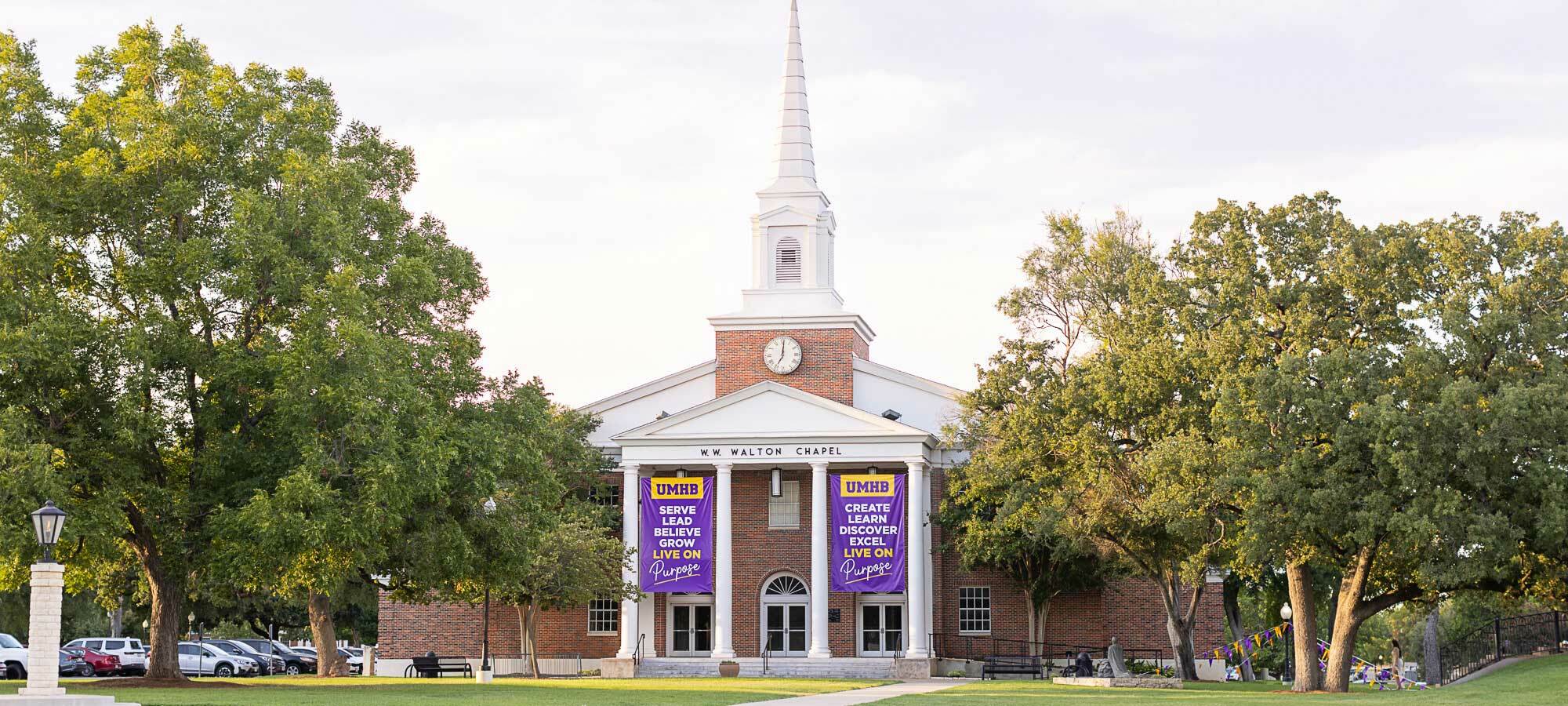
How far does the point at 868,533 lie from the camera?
163ft

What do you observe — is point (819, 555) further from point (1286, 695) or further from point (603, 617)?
point (1286, 695)

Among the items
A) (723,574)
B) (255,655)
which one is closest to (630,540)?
(723,574)

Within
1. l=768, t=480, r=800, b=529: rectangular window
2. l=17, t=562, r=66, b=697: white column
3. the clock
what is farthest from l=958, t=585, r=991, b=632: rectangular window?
l=17, t=562, r=66, b=697: white column

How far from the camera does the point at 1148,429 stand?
3741 cm

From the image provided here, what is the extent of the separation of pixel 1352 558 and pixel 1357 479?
3.33m

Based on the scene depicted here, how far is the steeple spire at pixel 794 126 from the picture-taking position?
55.7 m

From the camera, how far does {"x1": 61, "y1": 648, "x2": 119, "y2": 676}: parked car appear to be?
50359mm

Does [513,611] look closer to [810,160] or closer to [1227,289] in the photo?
[810,160]

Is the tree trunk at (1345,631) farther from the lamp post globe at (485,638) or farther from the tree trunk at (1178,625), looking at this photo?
the lamp post globe at (485,638)

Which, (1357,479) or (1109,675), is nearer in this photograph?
(1357,479)

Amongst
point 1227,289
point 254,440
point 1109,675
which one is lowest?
point 1109,675

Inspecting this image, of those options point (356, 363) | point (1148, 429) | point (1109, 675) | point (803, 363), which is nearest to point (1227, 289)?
point (1148, 429)

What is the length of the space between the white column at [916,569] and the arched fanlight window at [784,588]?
382 centimetres

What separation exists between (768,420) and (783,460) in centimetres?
134
